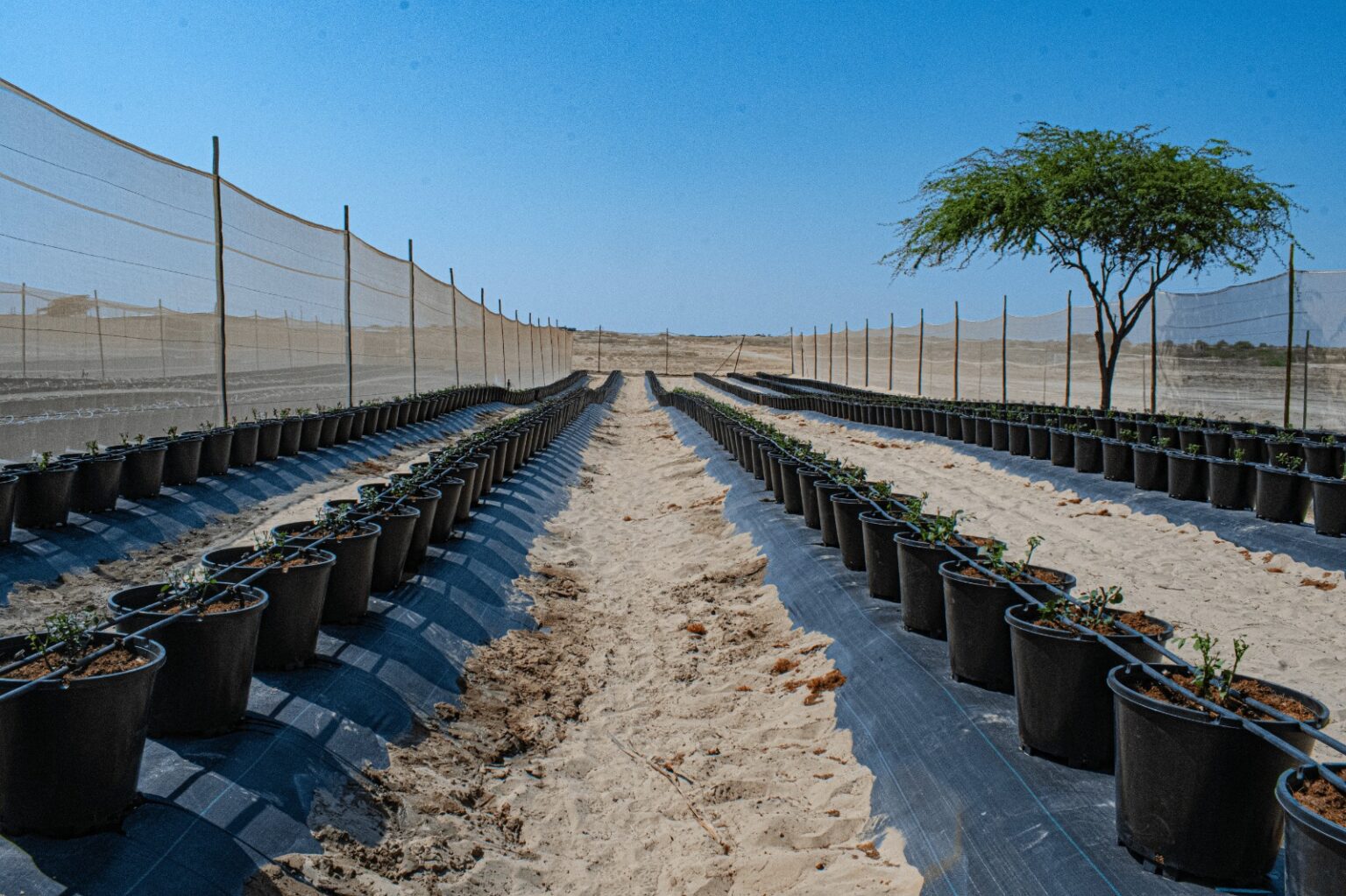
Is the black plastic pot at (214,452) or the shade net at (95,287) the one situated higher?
the shade net at (95,287)

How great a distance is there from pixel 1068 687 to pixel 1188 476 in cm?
664

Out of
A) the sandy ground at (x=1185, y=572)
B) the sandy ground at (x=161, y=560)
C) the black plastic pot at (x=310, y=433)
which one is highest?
the black plastic pot at (x=310, y=433)

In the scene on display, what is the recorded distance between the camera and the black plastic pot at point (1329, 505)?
6.73 meters

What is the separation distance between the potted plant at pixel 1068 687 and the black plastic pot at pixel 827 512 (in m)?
3.03

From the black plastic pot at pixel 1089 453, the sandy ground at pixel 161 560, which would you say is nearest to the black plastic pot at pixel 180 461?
the sandy ground at pixel 161 560

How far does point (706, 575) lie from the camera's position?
23.0 ft

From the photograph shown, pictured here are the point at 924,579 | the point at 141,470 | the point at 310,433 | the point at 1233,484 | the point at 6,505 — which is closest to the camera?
the point at 924,579

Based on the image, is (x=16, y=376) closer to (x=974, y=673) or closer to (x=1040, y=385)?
(x=974, y=673)

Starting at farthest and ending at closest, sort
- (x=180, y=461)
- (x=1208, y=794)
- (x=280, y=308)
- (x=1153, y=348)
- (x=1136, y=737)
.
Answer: (x=1153, y=348) → (x=280, y=308) → (x=180, y=461) → (x=1136, y=737) → (x=1208, y=794)

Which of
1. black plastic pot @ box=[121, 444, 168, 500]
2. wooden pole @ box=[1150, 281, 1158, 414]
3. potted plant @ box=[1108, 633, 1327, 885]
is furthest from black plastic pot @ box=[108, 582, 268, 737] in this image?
wooden pole @ box=[1150, 281, 1158, 414]

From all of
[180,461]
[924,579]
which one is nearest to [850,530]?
[924,579]

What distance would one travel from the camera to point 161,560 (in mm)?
6090

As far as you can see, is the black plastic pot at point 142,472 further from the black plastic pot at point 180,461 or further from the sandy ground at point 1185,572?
the sandy ground at point 1185,572

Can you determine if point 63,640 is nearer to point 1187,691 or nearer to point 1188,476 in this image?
point 1187,691
